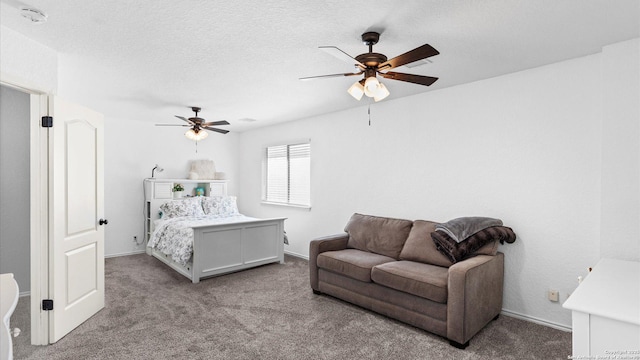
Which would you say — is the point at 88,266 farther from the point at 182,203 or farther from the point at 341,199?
the point at 341,199

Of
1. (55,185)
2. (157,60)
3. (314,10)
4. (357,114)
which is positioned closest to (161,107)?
(157,60)

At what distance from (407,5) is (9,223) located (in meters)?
4.81

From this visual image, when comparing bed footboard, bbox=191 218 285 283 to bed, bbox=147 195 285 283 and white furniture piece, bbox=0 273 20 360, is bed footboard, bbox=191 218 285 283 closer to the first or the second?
bed, bbox=147 195 285 283

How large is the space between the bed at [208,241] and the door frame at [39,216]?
1.66 m

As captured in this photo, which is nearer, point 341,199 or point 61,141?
point 61,141

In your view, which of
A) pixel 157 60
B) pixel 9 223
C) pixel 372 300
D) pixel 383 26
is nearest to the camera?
pixel 383 26

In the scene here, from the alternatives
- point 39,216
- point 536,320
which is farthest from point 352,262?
point 39,216

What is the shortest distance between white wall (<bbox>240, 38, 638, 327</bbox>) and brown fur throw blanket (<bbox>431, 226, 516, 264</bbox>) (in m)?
0.20

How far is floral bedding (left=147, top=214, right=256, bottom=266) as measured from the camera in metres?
4.32

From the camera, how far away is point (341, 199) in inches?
197

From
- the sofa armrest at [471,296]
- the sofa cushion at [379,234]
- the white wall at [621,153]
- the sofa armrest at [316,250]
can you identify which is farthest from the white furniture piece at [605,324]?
the sofa armrest at [316,250]

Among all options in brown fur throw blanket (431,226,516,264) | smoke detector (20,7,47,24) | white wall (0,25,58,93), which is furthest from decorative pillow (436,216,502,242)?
white wall (0,25,58,93)

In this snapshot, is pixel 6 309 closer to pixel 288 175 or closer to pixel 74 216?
pixel 74 216

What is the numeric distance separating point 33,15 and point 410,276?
348 cm
